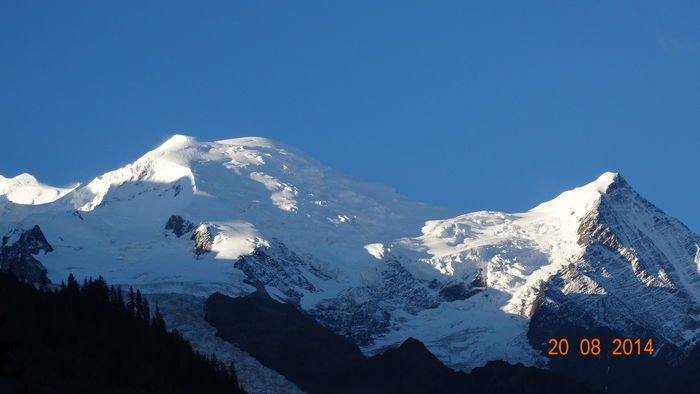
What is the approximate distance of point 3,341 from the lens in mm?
112875

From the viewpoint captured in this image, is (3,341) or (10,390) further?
(10,390)

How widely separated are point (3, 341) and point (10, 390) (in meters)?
74.9

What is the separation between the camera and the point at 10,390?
186 m
